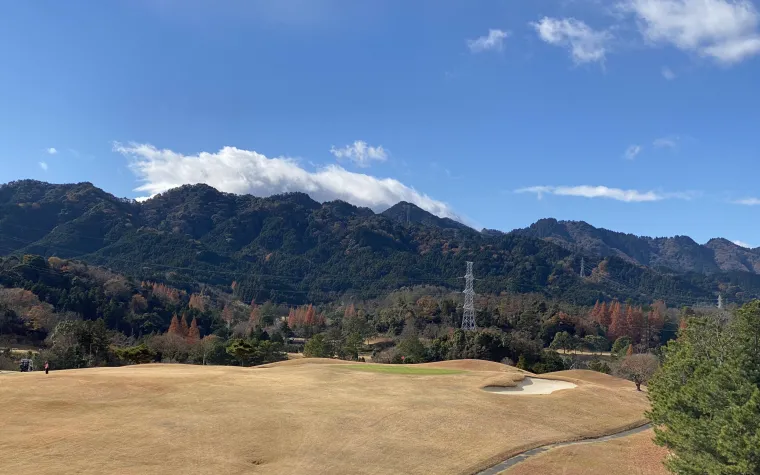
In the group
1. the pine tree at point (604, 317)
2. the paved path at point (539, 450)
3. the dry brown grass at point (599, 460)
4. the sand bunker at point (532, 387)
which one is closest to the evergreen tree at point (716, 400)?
the dry brown grass at point (599, 460)

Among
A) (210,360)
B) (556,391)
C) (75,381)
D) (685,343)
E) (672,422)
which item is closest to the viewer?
(672,422)

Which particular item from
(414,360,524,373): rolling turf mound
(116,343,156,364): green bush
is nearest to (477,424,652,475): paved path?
(414,360,524,373): rolling turf mound

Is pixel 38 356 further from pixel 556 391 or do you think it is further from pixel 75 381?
pixel 556 391

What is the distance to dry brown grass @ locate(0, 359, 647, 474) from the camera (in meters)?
26.1

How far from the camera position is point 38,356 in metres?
61.1

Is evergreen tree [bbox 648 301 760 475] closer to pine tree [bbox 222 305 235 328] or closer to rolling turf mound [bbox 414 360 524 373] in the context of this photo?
rolling turf mound [bbox 414 360 524 373]

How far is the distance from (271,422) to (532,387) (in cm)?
2838

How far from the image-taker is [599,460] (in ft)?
103

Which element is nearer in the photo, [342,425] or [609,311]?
[342,425]

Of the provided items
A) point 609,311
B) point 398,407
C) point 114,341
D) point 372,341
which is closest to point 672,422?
point 398,407

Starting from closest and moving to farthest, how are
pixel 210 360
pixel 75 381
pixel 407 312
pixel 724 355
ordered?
pixel 724 355, pixel 75 381, pixel 210 360, pixel 407 312

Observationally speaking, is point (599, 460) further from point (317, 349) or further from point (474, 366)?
point (317, 349)

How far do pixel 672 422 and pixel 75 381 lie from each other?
36.2m

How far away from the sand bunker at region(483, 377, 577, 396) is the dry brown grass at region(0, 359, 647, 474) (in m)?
2.21
